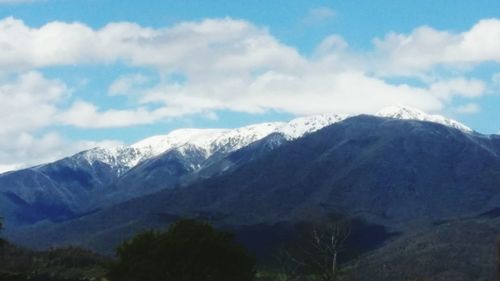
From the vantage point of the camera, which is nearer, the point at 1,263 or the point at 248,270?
the point at 248,270

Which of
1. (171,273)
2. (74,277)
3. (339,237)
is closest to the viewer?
(171,273)

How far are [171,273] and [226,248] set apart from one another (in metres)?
4.20

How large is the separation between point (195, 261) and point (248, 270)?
4.40 metres

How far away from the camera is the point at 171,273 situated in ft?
180

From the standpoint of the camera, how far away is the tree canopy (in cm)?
5469

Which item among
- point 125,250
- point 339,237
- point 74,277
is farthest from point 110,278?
point 74,277

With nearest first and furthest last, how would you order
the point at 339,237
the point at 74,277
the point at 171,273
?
the point at 171,273, the point at 339,237, the point at 74,277

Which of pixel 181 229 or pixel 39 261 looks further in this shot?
pixel 39 261

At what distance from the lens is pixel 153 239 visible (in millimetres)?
56781

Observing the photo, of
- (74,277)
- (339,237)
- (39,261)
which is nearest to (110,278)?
(339,237)

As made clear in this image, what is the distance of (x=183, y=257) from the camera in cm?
5519

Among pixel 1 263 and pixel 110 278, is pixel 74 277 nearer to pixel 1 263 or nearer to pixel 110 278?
pixel 1 263

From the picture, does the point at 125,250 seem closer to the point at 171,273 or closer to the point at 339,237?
the point at 171,273

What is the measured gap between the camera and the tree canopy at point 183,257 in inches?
2153
